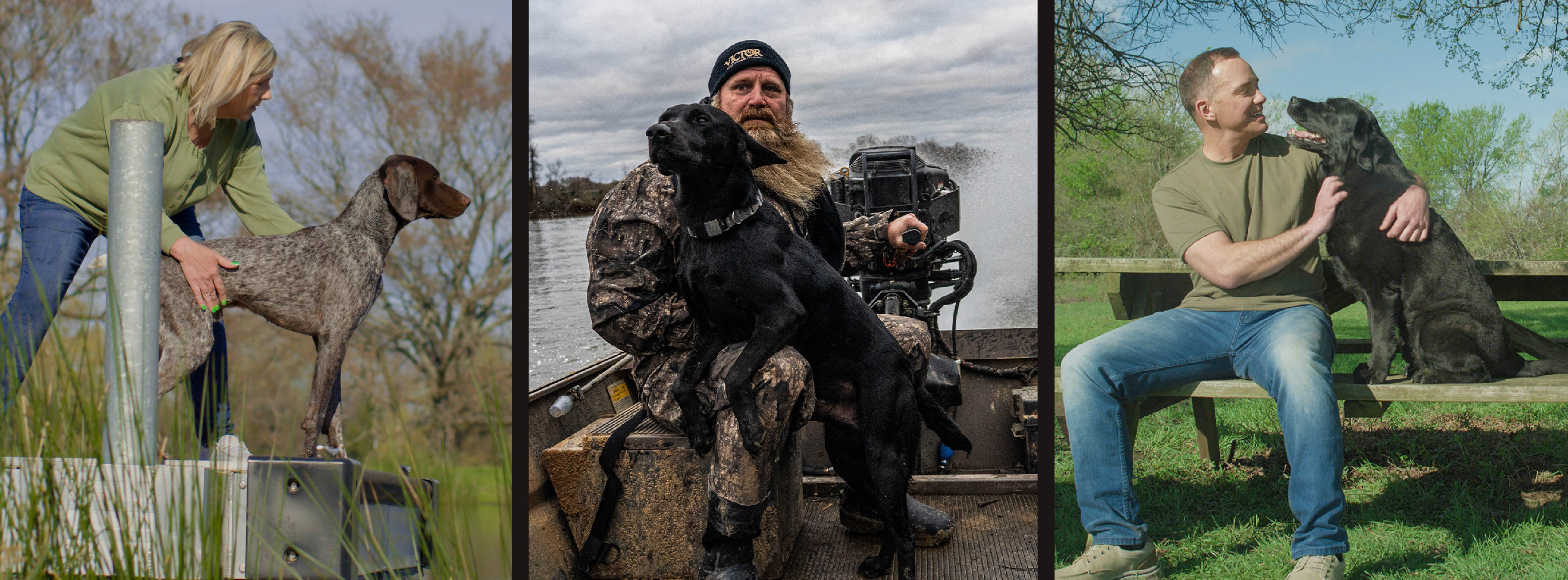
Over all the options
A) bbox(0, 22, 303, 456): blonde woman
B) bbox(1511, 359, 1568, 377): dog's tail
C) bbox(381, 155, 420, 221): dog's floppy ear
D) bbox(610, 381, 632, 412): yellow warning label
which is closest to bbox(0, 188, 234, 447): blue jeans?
bbox(0, 22, 303, 456): blonde woman

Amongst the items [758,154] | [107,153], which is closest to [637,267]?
[758,154]

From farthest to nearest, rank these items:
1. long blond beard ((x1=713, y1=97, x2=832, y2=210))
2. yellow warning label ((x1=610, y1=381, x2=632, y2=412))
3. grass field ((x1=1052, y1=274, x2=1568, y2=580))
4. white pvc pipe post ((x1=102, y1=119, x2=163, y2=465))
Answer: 1. yellow warning label ((x1=610, y1=381, x2=632, y2=412))
2. long blond beard ((x1=713, y1=97, x2=832, y2=210))
3. grass field ((x1=1052, y1=274, x2=1568, y2=580))
4. white pvc pipe post ((x1=102, y1=119, x2=163, y2=465))

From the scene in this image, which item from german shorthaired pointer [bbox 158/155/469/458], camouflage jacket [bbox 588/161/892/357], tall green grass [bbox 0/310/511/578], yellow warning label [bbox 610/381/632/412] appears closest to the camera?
tall green grass [bbox 0/310/511/578]

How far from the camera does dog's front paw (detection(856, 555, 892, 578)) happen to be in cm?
254

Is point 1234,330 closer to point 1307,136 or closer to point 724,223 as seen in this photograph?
point 1307,136

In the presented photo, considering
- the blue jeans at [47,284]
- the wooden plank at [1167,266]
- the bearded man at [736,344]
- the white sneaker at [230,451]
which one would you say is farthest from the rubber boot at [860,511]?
the blue jeans at [47,284]

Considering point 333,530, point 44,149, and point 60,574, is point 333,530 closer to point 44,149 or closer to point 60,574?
point 60,574

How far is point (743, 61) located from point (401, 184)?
1032 mm

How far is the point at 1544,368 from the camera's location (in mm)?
2451

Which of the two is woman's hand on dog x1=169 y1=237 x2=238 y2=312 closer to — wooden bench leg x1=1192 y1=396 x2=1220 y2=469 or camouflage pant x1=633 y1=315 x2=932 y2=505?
camouflage pant x1=633 y1=315 x2=932 y2=505

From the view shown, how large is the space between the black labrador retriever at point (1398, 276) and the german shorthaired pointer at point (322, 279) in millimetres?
2327

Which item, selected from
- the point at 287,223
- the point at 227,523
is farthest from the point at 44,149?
the point at 227,523

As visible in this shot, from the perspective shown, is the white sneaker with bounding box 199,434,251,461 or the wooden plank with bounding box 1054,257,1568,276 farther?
the wooden plank with bounding box 1054,257,1568,276

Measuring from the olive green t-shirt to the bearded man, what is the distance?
742 millimetres
